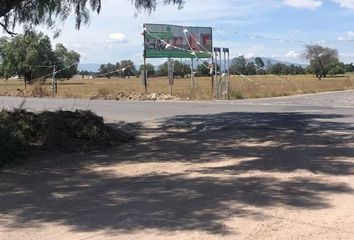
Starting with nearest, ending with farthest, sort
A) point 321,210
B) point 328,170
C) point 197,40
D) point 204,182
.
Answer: point 321,210
point 204,182
point 328,170
point 197,40

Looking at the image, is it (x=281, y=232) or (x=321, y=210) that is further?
(x=321, y=210)

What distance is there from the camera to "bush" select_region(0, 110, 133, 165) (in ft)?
36.3

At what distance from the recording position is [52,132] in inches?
470

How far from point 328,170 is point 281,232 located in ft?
11.4

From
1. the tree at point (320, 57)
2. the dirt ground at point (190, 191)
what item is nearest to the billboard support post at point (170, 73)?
the dirt ground at point (190, 191)

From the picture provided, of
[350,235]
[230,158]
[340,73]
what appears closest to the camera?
[350,235]

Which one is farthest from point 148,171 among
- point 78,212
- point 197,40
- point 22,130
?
point 197,40

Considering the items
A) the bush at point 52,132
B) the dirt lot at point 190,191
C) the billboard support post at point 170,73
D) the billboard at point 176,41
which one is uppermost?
the billboard at point 176,41

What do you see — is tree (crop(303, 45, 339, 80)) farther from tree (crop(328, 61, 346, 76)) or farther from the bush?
the bush

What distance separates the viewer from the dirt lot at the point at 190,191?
601 centimetres

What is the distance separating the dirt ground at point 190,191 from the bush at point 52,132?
1.71 ft

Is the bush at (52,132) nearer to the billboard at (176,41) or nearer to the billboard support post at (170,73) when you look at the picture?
the billboard support post at (170,73)

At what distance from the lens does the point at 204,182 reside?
834 cm

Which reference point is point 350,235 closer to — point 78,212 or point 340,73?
point 78,212
